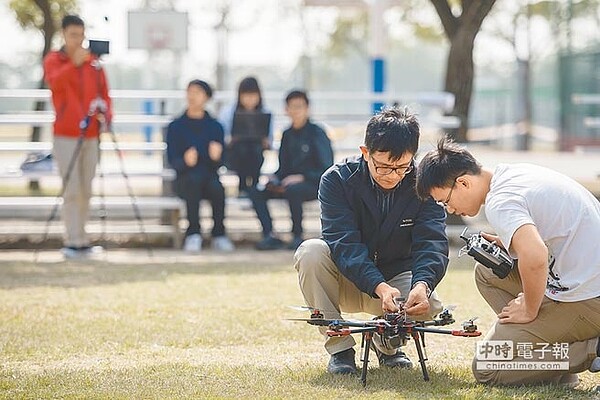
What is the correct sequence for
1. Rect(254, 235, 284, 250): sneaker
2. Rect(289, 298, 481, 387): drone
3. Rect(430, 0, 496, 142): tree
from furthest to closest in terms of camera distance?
Rect(430, 0, 496, 142): tree → Rect(254, 235, 284, 250): sneaker → Rect(289, 298, 481, 387): drone

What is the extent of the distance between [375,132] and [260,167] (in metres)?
6.28

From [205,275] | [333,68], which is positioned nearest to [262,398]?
[205,275]

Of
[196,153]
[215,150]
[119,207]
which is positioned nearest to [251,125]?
[215,150]

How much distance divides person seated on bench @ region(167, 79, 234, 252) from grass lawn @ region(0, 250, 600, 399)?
4.21ft

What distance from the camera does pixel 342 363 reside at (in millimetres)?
5230

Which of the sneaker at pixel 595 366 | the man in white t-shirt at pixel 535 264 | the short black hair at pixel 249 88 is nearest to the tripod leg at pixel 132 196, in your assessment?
the short black hair at pixel 249 88

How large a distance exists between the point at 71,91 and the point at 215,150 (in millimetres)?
1388

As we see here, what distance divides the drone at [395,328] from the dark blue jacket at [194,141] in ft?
19.7

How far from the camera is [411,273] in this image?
5.38m

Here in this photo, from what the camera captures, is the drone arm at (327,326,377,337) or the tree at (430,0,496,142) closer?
the drone arm at (327,326,377,337)

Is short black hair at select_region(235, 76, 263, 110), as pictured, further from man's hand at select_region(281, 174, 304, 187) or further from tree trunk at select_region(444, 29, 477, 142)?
tree trunk at select_region(444, 29, 477, 142)

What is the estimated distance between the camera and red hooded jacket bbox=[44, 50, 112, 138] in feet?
33.8

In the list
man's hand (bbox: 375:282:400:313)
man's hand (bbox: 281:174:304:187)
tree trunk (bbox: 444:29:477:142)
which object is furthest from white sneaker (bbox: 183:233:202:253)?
man's hand (bbox: 375:282:400:313)

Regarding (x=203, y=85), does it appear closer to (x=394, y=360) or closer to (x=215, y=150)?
(x=215, y=150)
